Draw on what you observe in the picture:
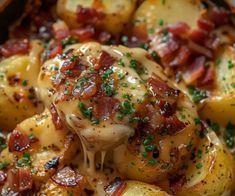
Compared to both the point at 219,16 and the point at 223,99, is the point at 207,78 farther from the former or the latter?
the point at 219,16

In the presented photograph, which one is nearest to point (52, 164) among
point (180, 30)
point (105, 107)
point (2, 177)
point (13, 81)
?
point (2, 177)

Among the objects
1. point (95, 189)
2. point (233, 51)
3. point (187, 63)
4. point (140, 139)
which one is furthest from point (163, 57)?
point (95, 189)

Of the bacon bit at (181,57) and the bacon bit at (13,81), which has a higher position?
the bacon bit at (13,81)

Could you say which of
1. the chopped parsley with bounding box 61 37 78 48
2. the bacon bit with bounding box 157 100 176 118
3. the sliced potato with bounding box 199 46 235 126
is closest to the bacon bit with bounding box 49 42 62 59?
the chopped parsley with bounding box 61 37 78 48

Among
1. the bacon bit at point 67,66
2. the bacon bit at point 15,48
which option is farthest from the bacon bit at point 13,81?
the bacon bit at point 67,66

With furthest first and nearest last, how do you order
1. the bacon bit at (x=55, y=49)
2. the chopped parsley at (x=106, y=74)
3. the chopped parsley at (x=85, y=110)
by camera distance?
the bacon bit at (x=55, y=49), the chopped parsley at (x=106, y=74), the chopped parsley at (x=85, y=110)

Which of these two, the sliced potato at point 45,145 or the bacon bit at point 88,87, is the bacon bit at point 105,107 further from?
the sliced potato at point 45,145

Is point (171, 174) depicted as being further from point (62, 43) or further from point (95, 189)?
point (62, 43)
